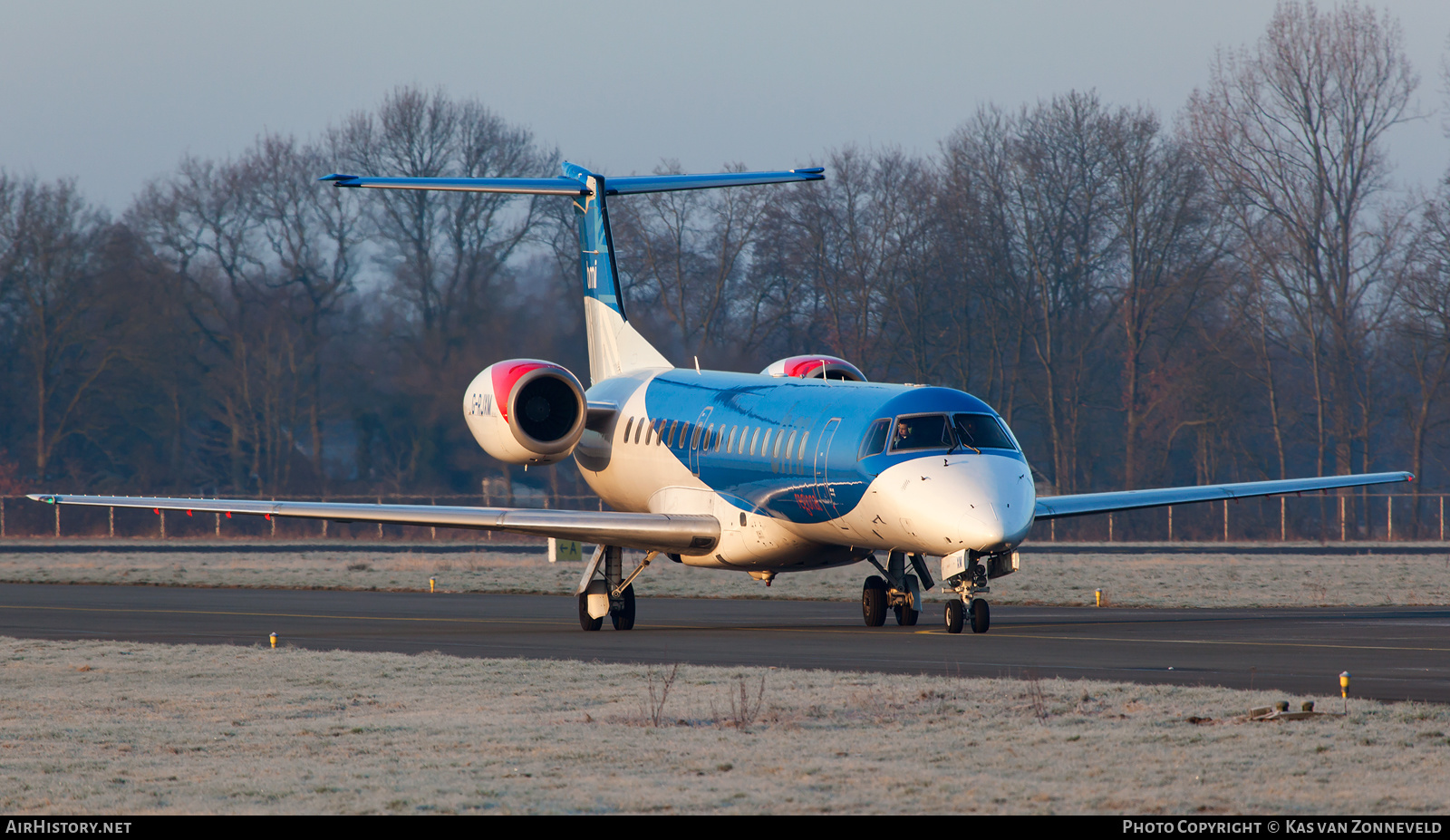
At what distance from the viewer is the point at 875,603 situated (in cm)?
2038

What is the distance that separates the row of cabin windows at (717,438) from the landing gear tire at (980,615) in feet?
8.86

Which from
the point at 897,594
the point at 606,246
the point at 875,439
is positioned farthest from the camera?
the point at 606,246

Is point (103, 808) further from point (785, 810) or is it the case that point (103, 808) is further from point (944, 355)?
point (944, 355)

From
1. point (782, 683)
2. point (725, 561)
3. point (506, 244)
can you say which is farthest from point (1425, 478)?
point (782, 683)

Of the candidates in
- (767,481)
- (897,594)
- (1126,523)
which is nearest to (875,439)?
(767,481)

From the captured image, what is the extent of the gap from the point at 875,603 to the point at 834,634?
1481 mm

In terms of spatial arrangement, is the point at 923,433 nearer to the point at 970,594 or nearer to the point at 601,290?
the point at 970,594

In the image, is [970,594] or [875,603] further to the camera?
[875,603]

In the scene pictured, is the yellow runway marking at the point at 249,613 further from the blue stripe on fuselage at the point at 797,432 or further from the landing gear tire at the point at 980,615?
the landing gear tire at the point at 980,615

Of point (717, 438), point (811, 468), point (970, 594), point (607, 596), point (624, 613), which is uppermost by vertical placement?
point (717, 438)

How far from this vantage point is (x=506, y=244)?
56.2 metres
